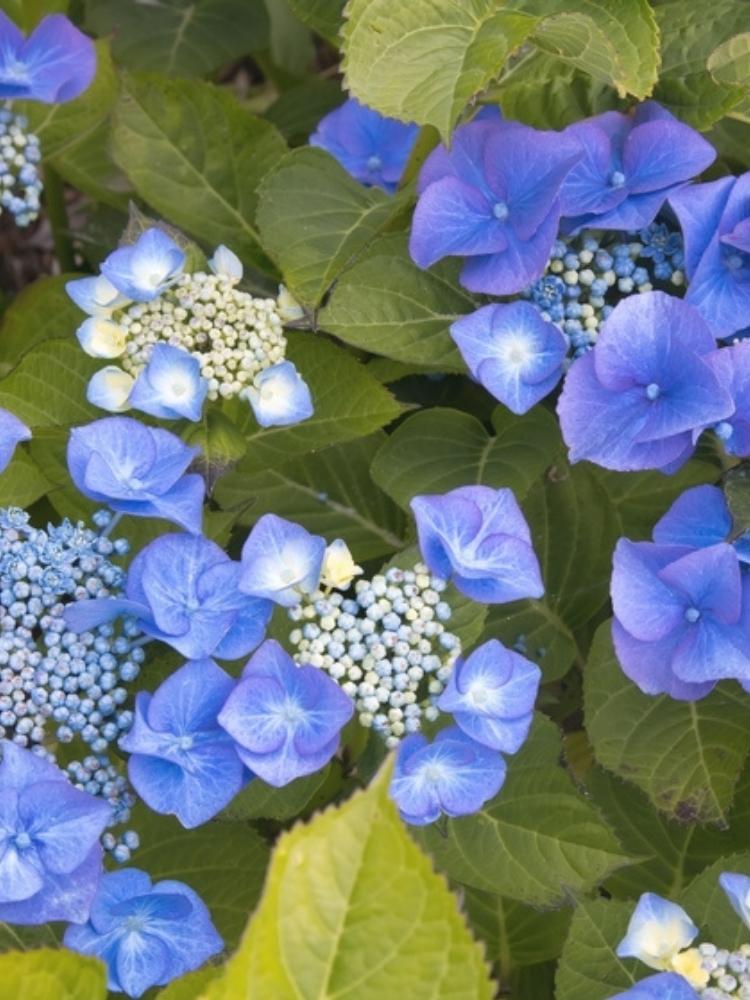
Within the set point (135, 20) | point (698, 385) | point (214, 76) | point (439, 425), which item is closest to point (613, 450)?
point (698, 385)

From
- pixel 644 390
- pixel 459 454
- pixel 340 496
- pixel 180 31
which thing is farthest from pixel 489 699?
pixel 180 31

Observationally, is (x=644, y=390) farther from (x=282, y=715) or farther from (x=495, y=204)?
(x=282, y=715)

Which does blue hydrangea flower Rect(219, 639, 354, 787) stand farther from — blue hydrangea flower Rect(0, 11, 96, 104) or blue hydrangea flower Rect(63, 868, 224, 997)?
blue hydrangea flower Rect(0, 11, 96, 104)

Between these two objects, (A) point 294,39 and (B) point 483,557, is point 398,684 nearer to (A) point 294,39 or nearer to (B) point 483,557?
(B) point 483,557

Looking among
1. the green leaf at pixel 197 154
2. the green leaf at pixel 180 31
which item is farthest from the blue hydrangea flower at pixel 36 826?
the green leaf at pixel 180 31

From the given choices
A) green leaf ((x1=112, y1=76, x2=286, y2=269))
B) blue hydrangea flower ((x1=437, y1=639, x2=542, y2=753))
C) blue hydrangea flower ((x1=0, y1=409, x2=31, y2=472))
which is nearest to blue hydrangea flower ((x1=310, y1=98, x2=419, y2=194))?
green leaf ((x1=112, y1=76, x2=286, y2=269))

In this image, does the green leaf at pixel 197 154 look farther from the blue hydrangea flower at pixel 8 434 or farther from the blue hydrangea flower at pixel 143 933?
the blue hydrangea flower at pixel 143 933
